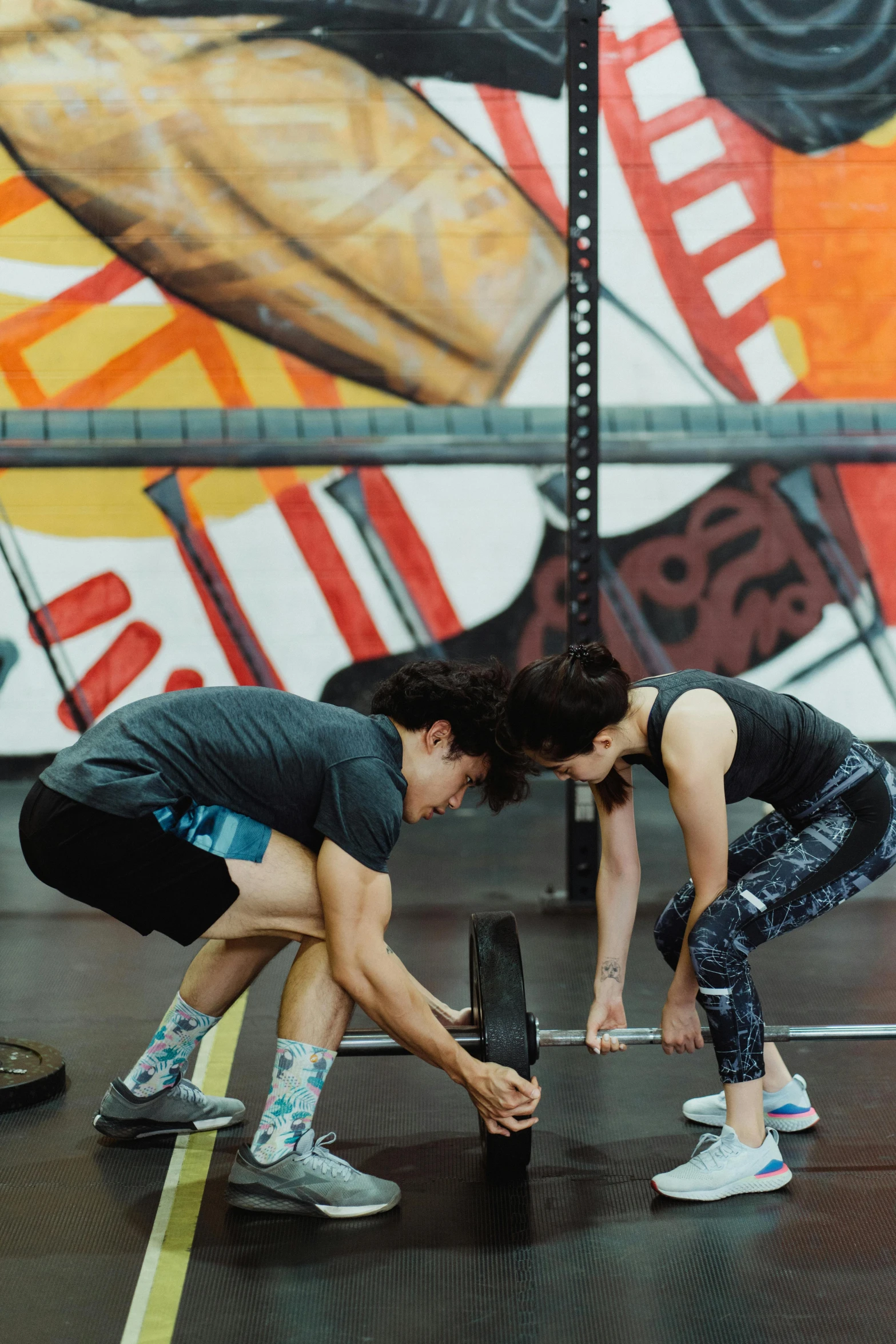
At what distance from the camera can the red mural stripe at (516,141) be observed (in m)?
5.55

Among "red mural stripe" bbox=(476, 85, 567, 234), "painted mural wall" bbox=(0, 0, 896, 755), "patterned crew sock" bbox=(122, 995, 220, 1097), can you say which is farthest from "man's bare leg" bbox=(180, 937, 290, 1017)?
"red mural stripe" bbox=(476, 85, 567, 234)

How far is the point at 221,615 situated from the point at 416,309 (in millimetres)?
1584

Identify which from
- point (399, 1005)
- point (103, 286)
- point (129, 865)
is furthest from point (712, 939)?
point (103, 286)

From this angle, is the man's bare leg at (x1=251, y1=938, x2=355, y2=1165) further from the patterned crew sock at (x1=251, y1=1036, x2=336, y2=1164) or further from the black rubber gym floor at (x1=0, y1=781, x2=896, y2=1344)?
the black rubber gym floor at (x1=0, y1=781, x2=896, y2=1344)

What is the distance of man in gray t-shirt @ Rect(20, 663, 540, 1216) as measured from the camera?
75.3 inches

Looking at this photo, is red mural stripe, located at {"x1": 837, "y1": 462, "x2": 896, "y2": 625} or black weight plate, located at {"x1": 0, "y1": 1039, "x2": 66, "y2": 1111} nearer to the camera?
black weight plate, located at {"x1": 0, "y1": 1039, "x2": 66, "y2": 1111}

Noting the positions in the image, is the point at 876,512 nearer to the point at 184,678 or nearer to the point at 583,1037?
the point at 184,678

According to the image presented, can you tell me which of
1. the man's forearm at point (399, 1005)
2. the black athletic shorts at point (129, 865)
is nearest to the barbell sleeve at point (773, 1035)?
the man's forearm at point (399, 1005)

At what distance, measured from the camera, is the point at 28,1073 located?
2.44m

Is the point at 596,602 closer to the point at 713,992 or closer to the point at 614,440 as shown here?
the point at 713,992

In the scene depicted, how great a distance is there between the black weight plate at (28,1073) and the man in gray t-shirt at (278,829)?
1.97 feet

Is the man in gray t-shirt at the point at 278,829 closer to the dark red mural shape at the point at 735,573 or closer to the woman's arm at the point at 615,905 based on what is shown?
the woman's arm at the point at 615,905

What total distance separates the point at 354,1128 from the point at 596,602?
1750 millimetres

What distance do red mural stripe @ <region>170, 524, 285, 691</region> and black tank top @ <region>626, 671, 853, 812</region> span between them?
3738 millimetres
